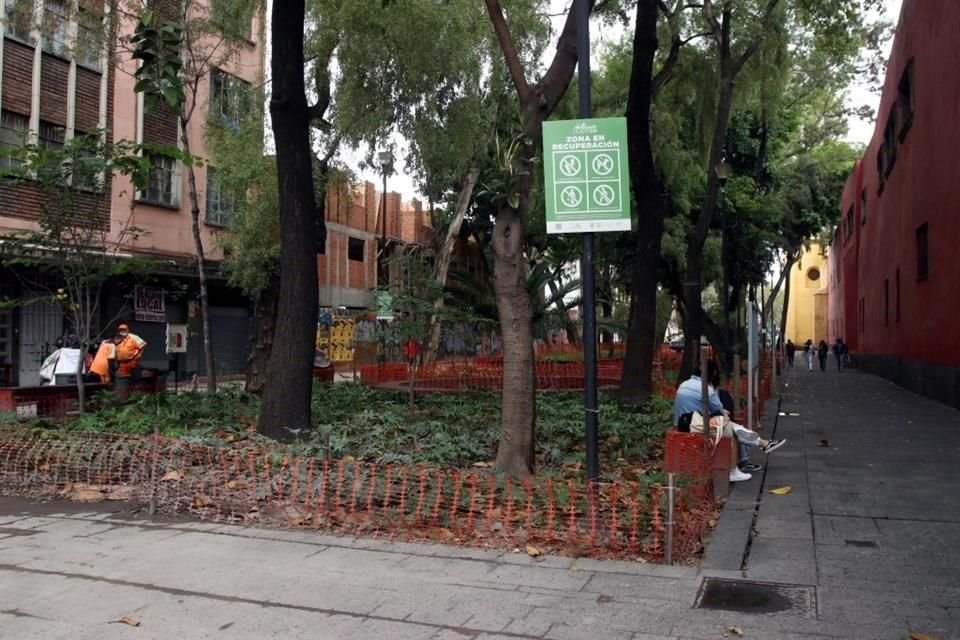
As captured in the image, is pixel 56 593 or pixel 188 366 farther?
pixel 188 366

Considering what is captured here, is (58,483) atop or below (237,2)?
below

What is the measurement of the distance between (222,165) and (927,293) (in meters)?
16.4

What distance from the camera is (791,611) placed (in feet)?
16.9

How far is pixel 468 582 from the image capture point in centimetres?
575

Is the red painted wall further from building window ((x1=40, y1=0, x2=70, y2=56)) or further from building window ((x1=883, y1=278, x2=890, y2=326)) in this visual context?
building window ((x1=40, y1=0, x2=70, y2=56))

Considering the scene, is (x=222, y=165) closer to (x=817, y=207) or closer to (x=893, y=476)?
(x=893, y=476)

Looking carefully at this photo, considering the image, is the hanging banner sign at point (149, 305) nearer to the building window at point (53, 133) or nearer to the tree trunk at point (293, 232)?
the building window at point (53, 133)

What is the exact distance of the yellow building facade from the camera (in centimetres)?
7562

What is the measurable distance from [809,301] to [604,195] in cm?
7485

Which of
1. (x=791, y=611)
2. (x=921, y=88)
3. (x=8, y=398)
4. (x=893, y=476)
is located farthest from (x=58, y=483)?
(x=921, y=88)

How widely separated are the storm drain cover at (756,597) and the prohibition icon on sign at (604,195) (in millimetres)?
3319

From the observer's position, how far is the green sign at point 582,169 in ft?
24.4

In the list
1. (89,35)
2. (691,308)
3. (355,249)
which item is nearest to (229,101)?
(89,35)

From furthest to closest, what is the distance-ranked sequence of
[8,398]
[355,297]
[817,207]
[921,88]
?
[355,297]
[817,207]
[921,88]
[8,398]
